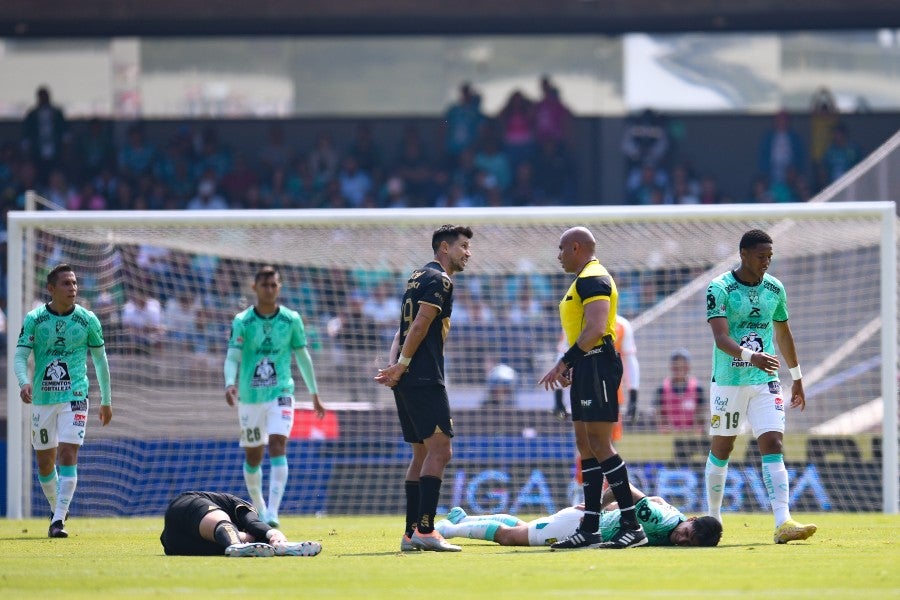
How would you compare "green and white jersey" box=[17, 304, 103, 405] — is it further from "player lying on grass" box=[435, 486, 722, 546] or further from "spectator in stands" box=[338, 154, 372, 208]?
"spectator in stands" box=[338, 154, 372, 208]

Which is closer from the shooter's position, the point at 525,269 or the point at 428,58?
the point at 525,269

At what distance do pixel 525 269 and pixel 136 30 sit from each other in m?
10.1

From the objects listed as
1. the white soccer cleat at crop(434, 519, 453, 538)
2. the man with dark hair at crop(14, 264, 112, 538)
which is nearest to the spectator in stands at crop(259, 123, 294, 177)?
the man with dark hair at crop(14, 264, 112, 538)

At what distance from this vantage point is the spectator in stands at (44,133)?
2664 centimetres

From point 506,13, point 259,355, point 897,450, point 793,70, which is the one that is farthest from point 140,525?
point 793,70

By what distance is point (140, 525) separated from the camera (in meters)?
15.3

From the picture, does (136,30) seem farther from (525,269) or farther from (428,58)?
(525,269)

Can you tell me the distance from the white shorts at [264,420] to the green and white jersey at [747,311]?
15.5 feet

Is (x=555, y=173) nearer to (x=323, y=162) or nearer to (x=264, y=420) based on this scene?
(x=323, y=162)

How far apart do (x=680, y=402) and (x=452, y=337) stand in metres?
3.25

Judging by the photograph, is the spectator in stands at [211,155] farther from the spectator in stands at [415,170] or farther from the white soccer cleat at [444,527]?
the white soccer cleat at [444,527]

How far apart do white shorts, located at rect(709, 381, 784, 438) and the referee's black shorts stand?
3916 mm

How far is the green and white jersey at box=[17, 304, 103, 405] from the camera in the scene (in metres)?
13.3

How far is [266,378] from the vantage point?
14.2 metres
